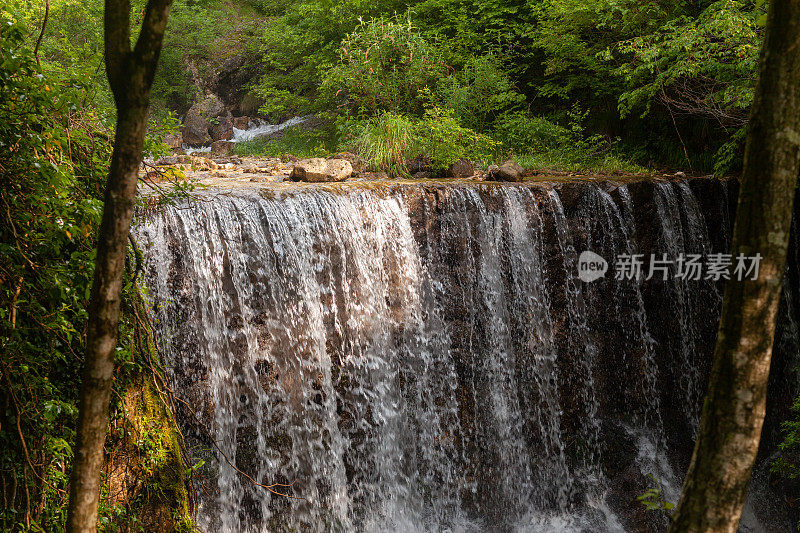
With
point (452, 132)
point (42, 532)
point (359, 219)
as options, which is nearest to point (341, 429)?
point (359, 219)

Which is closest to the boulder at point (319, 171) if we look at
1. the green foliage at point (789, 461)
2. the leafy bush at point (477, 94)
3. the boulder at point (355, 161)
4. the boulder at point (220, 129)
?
the boulder at point (355, 161)

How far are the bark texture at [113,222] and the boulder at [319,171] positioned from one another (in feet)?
16.1

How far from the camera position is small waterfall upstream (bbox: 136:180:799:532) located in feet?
15.3

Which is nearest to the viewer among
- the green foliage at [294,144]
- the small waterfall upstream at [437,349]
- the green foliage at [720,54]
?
the small waterfall upstream at [437,349]

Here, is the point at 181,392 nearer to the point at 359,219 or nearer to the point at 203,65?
the point at 359,219

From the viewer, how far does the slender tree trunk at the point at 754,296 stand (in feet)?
6.00

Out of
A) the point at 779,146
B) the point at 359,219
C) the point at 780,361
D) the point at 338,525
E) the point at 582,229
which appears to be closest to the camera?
the point at 779,146

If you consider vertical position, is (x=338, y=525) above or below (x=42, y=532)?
below

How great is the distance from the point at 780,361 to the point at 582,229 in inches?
122

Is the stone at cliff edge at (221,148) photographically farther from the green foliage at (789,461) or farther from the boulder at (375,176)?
the green foliage at (789,461)

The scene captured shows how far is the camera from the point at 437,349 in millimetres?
Answer: 5645

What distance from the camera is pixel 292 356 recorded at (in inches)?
195

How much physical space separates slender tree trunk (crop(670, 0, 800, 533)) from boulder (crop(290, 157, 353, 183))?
5257mm

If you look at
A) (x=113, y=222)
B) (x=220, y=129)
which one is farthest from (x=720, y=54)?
(x=220, y=129)
